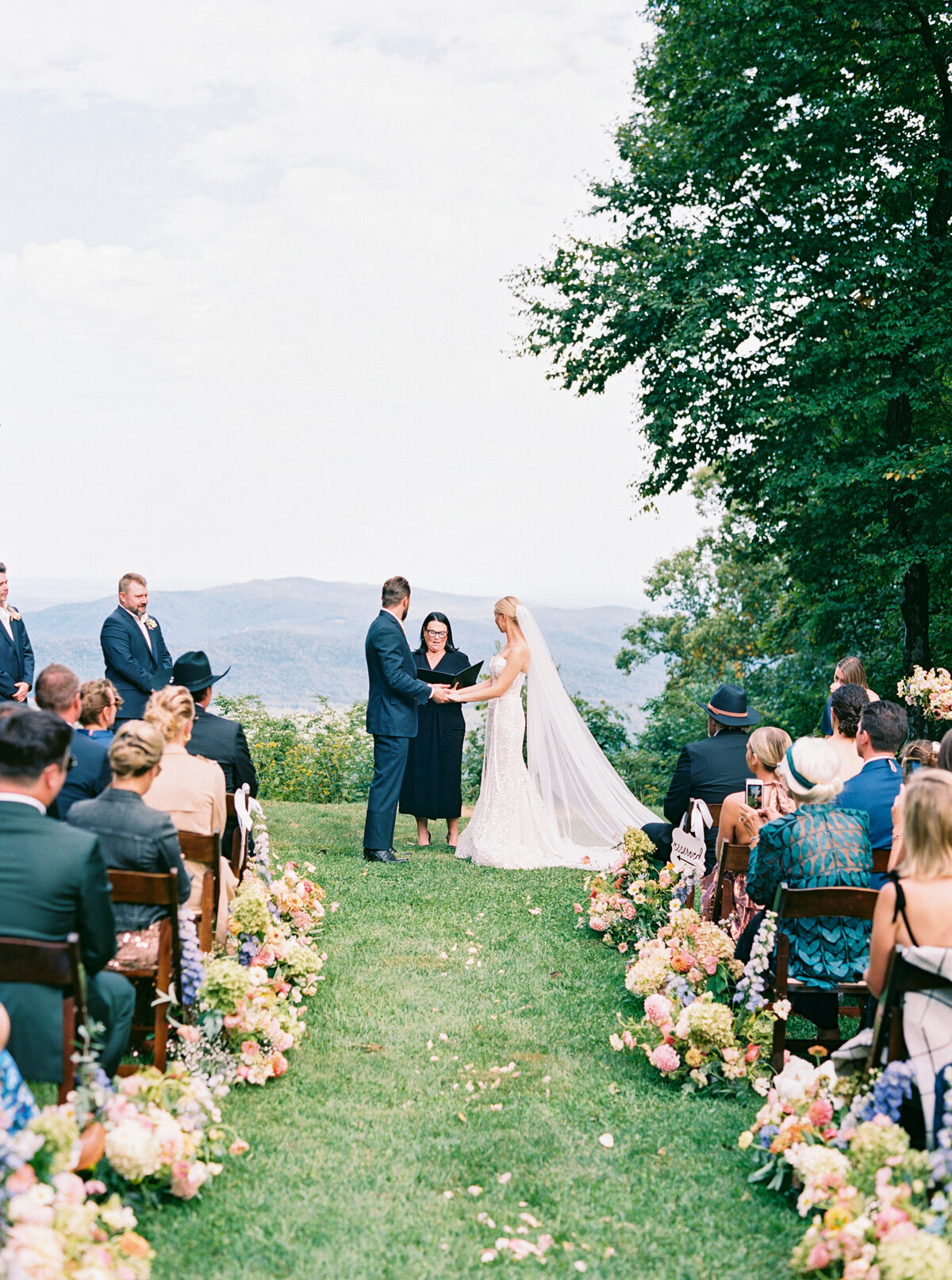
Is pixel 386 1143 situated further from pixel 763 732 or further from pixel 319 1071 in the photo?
pixel 763 732

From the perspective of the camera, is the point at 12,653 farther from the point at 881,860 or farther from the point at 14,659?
the point at 881,860

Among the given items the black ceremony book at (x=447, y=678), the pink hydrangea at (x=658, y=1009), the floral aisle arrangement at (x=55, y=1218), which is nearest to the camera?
the floral aisle arrangement at (x=55, y=1218)

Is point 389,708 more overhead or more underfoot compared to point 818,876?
more overhead

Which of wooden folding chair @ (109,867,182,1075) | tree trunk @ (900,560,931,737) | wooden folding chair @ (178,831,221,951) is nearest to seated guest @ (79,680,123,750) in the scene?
wooden folding chair @ (178,831,221,951)

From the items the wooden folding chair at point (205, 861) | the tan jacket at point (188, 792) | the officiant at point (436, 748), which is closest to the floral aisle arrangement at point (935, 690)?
the officiant at point (436, 748)

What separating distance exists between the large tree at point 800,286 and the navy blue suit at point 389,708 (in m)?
7.47

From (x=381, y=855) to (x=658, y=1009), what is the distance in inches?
186

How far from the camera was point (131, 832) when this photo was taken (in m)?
4.18

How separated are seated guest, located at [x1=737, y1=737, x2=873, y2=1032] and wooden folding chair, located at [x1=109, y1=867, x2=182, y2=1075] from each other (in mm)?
2407

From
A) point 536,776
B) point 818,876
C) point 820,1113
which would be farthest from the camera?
point 536,776

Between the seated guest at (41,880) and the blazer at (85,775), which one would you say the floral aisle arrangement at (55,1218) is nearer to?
the seated guest at (41,880)

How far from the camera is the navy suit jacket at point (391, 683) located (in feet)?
30.3

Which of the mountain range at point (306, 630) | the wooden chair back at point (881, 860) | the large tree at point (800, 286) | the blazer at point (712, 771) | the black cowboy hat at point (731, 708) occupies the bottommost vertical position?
the mountain range at point (306, 630)

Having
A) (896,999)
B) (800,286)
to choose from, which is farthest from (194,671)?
(800,286)
